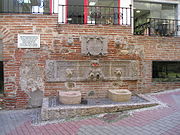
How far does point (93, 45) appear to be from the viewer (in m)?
5.84

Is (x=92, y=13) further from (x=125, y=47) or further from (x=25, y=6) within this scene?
(x=25, y=6)

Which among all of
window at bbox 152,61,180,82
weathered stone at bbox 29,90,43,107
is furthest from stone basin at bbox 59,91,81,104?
window at bbox 152,61,180,82

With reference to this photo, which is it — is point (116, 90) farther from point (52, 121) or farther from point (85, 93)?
point (52, 121)

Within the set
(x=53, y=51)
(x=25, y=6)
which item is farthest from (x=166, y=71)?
(x=25, y=6)

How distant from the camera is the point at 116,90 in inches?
232

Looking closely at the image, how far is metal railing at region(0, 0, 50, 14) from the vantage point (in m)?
6.72

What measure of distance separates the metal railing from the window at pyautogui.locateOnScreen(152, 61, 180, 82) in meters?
4.67

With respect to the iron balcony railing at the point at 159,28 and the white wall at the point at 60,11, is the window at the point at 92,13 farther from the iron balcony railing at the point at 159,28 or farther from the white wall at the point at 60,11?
the iron balcony railing at the point at 159,28

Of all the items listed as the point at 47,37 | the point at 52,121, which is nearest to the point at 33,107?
the point at 52,121

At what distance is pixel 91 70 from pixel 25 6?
11.5 ft

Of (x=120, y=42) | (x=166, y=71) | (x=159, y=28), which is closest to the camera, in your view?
(x=120, y=42)

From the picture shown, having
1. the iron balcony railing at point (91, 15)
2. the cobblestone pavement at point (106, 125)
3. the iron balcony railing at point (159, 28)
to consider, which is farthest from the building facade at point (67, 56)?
the iron balcony railing at point (159, 28)

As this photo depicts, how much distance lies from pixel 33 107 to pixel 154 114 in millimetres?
3566

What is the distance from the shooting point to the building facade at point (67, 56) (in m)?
5.54
